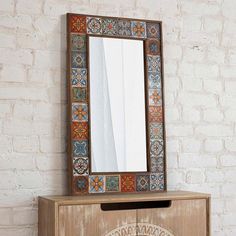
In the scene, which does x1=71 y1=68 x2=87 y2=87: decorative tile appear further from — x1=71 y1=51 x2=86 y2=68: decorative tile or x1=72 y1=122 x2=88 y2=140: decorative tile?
x1=72 y1=122 x2=88 y2=140: decorative tile

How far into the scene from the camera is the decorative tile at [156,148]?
2.72 metres

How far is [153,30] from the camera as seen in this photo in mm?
2811

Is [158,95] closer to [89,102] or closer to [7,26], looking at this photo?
[89,102]

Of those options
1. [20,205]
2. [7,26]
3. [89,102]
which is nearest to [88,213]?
[20,205]

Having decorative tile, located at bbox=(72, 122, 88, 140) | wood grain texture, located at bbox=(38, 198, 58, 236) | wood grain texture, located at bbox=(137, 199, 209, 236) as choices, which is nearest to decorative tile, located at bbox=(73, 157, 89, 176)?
decorative tile, located at bbox=(72, 122, 88, 140)

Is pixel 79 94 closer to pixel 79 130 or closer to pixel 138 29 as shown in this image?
pixel 79 130

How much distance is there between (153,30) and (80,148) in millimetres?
764

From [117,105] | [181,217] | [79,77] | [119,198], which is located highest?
[79,77]

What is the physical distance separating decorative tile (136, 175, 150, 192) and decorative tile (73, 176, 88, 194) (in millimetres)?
280

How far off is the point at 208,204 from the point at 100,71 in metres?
0.86

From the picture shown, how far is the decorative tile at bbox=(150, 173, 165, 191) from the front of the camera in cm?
270

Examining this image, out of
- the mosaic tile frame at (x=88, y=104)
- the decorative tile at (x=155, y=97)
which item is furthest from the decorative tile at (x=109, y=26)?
the decorative tile at (x=155, y=97)

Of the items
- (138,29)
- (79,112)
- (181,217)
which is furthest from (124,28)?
(181,217)

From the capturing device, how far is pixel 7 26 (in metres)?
2.58
